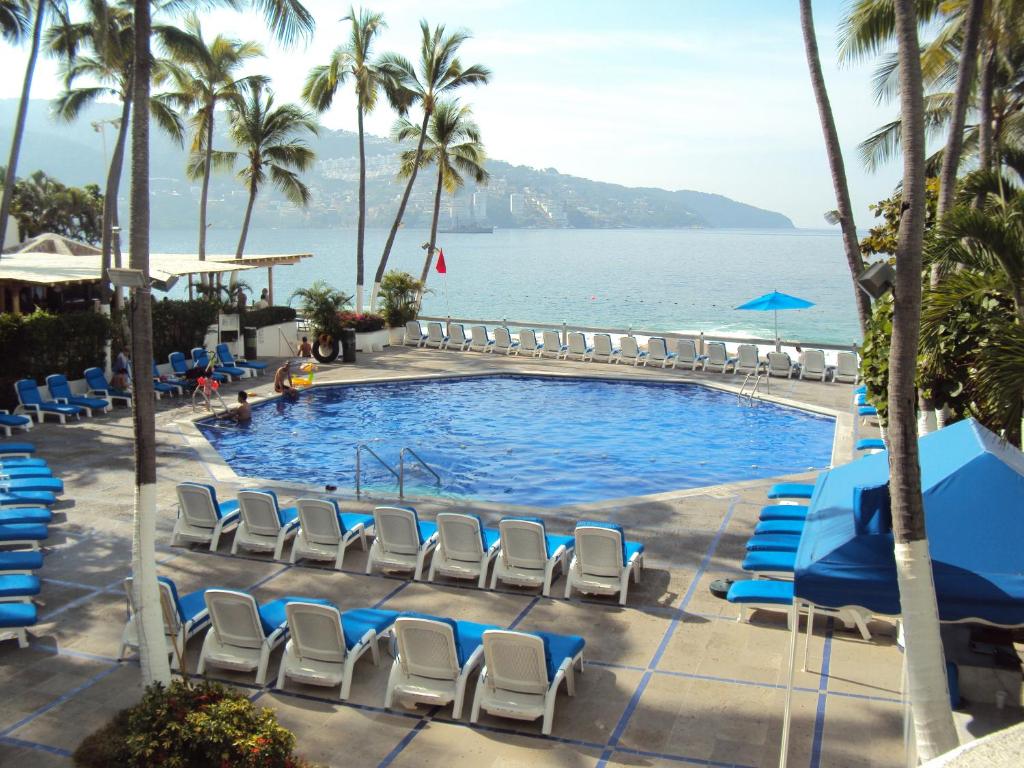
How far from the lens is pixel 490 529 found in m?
12.0

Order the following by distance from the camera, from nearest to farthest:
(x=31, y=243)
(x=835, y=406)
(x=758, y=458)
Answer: (x=758, y=458)
(x=835, y=406)
(x=31, y=243)

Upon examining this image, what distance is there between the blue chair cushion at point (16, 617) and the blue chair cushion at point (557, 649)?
15.0 ft

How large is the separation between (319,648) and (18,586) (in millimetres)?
3326

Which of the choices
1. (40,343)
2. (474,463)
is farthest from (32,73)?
(474,463)

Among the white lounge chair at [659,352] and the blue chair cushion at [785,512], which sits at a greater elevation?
the white lounge chair at [659,352]

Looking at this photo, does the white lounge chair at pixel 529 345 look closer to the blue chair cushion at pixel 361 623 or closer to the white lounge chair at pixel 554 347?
the white lounge chair at pixel 554 347

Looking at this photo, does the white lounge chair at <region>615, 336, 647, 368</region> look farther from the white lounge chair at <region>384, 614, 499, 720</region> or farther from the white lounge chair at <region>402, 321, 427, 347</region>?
the white lounge chair at <region>384, 614, 499, 720</region>

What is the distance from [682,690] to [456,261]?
499 ft

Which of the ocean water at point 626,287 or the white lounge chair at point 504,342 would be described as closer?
the white lounge chair at point 504,342

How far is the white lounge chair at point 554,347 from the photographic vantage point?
91.2 ft

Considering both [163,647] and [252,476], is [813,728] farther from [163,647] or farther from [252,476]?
[252,476]

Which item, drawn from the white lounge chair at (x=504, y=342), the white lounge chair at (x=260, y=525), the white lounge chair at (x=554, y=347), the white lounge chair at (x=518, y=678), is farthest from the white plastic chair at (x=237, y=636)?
the white lounge chair at (x=504, y=342)

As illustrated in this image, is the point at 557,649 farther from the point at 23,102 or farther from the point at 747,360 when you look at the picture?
the point at 23,102

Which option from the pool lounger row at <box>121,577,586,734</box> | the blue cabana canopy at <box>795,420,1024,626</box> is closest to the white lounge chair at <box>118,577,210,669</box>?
the pool lounger row at <box>121,577,586,734</box>
